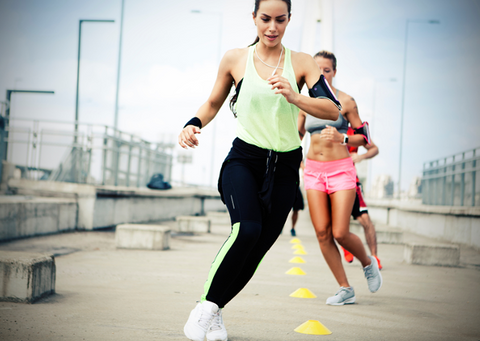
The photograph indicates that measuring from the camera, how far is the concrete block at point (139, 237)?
27.6ft

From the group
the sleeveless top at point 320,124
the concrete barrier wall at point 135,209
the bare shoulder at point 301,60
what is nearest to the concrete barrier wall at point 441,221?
the sleeveless top at point 320,124

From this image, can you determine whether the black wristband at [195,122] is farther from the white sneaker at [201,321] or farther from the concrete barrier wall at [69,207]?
the concrete barrier wall at [69,207]

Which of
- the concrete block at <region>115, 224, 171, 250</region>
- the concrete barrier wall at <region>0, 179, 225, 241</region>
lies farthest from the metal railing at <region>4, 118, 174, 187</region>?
the concrete block at <region>115, 224, 171, 250</region>

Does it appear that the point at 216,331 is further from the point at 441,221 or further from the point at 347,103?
the point at 441,221

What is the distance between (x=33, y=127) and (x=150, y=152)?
4.70 meters

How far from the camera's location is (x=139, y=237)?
8469mm

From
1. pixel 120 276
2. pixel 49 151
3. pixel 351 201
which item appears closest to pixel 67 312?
pixel 120 276

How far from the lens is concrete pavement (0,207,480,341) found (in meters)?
3.38

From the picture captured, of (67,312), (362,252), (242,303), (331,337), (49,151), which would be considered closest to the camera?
(331,337)

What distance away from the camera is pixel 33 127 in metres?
14.4

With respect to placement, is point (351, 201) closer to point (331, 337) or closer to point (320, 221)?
point (320, 221)

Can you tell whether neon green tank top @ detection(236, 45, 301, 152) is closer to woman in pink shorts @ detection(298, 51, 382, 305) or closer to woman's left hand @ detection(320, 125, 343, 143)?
woman's left hand @ detection(320, 125, 343, 143)

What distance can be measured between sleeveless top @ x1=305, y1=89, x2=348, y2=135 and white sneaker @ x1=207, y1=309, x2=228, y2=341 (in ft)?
8.12

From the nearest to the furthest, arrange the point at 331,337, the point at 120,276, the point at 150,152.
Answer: the point at 331,337
the point at 120,276
the point at 150,152
